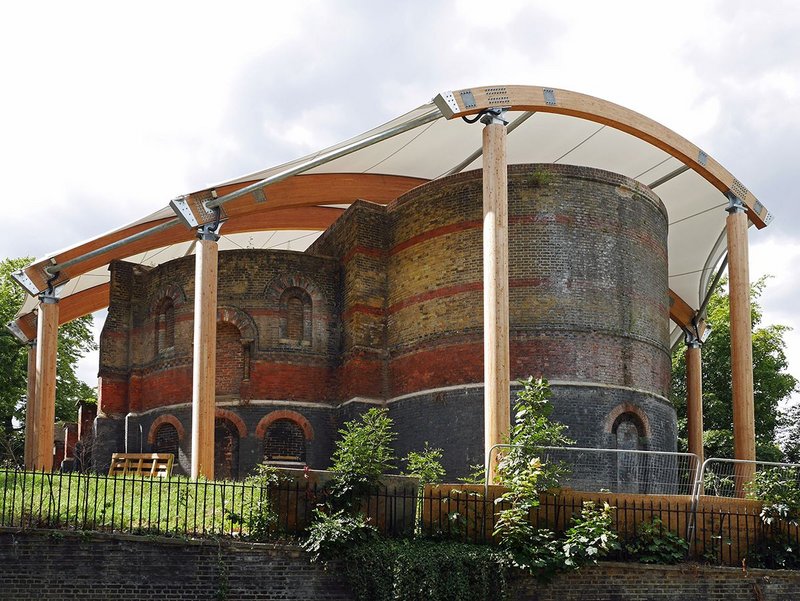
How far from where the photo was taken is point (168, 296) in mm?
27422

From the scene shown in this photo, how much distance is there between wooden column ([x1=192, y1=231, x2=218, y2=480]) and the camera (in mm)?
20453

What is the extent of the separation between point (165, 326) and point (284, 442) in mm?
4899

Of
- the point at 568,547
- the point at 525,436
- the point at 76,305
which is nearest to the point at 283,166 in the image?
the point at 525,436

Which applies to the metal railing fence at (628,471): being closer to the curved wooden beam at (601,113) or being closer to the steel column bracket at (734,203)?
the steel column bracket at (734,203)

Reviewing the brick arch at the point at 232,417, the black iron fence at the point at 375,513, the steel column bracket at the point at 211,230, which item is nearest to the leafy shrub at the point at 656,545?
the black iron fence at the point at 375,513

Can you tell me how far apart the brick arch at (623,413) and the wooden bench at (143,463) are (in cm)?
1024

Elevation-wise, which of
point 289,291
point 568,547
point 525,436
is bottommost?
point 568,547

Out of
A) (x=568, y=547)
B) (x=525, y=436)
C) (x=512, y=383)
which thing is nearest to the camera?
(x=568, y=547)

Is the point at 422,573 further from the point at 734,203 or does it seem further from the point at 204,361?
the point at 734,203

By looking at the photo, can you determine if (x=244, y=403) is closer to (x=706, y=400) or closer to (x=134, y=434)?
(x=134, y=434)

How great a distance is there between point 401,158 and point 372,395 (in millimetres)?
5932

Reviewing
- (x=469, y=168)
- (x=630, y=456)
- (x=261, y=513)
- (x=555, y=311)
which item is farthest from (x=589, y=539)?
(x=469, y=168)

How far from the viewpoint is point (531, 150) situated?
83.3 ft

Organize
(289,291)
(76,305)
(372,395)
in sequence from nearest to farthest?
(372,395)
(289,291)
(76,305)
